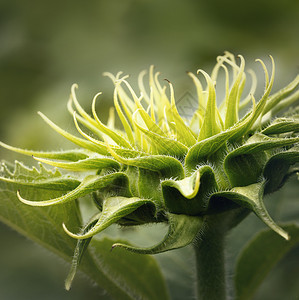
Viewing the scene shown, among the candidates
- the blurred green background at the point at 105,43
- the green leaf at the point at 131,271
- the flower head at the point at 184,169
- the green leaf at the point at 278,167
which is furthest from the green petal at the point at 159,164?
the blurred green background at the point at 105,43

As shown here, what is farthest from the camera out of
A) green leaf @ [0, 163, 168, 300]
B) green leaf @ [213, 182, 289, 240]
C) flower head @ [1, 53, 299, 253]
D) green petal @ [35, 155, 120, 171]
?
green leaf @ [0, 163, 168, 300]

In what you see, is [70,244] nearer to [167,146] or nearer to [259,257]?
[167,146]

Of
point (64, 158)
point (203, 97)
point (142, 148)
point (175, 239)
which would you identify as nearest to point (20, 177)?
point (64, 158)

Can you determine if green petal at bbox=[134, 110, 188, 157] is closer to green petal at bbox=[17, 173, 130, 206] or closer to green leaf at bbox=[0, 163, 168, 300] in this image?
green petal at bbox=[17, 173, 130, 206]

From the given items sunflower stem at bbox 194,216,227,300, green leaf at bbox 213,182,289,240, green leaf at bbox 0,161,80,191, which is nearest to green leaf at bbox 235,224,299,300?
sunflower stem at bbox 194,216,227,300

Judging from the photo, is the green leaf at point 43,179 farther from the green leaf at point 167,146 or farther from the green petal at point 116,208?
the green leaf at point 167,146
